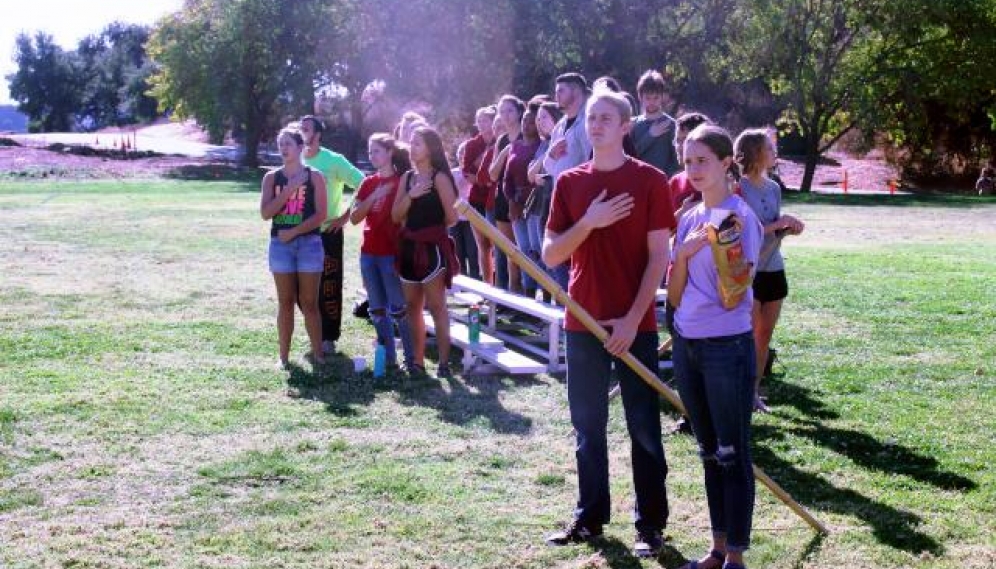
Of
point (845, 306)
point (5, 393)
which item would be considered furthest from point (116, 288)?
point (845, 306)

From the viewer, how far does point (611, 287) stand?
16.9 feet

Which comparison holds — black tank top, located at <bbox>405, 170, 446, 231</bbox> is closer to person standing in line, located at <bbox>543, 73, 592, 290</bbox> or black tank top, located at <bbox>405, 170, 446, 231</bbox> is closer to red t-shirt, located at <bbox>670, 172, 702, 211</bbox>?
person standing in line, located at <bbox>543, 73, 592, 290</bbox>

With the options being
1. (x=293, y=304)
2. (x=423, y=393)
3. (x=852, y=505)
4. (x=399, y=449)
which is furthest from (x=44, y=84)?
A: (x=852, y=505)

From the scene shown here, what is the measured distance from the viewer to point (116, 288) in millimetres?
14656

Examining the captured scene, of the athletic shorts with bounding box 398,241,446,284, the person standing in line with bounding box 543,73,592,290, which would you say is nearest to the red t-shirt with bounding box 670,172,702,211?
the person standing in line with bounding box 543,73,592,290

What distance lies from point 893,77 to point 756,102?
8.58m

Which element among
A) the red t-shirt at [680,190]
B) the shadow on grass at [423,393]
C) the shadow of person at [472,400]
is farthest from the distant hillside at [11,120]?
the red t-shirt at [680,190]

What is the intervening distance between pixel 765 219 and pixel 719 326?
108 inches

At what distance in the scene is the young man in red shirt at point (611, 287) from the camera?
199 inches

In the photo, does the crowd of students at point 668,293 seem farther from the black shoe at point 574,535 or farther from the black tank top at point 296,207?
the black tank top at point 296,207

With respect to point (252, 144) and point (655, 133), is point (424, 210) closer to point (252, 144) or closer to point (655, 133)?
point (655, 133)

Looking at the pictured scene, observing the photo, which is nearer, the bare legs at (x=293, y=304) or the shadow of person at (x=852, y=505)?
the shadow of person at (x=852, y=505)

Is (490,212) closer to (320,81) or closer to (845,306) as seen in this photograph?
(845,306)

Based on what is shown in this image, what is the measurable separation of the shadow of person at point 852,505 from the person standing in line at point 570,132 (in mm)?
2402
